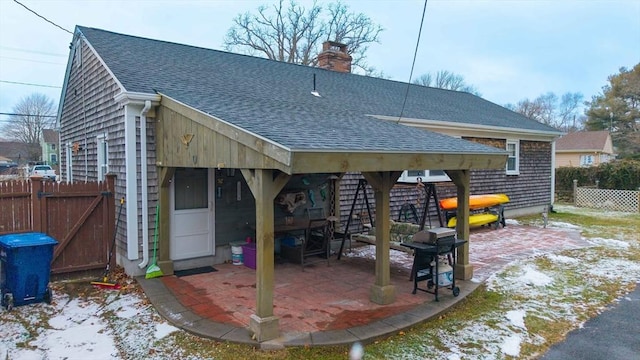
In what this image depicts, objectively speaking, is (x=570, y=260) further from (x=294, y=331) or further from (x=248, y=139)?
(x=248, y=139)

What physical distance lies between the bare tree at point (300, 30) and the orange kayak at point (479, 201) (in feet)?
56.2

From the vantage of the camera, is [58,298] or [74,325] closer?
[74,325]

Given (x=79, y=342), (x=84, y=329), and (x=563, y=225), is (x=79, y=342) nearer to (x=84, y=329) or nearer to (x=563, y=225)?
(x=84, y=329)

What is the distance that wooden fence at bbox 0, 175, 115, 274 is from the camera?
5.94m

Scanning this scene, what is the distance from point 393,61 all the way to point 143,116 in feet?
80.9

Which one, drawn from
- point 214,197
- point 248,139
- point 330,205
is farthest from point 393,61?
point 248,139

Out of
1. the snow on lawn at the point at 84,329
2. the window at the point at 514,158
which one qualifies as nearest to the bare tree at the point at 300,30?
the window at the point at 514,158

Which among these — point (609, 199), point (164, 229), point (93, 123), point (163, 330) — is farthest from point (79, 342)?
point (609, 199)

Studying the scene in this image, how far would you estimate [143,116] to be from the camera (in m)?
6.18

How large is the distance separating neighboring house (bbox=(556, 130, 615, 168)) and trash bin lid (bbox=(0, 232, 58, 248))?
36813 mm

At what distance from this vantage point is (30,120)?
45.1m

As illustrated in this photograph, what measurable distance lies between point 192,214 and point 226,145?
2.85 m

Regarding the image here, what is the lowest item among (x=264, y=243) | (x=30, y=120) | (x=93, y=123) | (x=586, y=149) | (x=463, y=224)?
(x=463, y=224)

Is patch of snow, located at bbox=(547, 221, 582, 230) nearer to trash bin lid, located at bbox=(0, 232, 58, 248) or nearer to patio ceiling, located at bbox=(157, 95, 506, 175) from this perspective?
patio ceiling, located at bbox=(157, 95, 506, 175)
